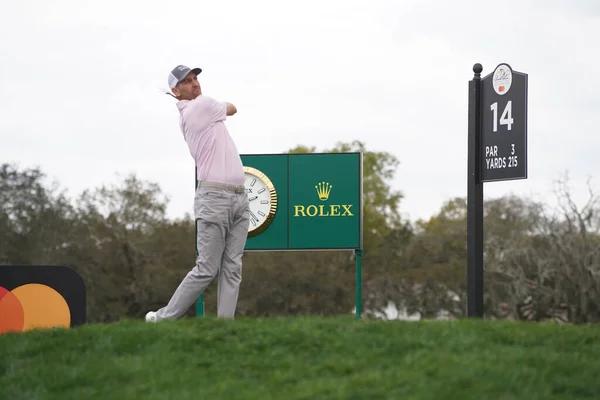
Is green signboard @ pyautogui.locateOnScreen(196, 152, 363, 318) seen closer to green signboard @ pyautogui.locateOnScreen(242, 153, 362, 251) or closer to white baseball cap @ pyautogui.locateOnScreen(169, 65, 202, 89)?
green signboard @ pyautogui.locateOnScreen(242, 153, 362, 251)

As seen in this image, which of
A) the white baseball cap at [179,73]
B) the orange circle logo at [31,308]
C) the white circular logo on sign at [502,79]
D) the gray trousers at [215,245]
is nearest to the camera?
the gray trousers at [215,245]

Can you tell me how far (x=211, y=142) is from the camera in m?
7.72

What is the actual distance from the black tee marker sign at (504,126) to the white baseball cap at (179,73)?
10.9 ft

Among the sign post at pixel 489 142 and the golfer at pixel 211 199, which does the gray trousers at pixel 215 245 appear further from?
the sign post at pixel 489 142

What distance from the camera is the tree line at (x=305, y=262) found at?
154 ft

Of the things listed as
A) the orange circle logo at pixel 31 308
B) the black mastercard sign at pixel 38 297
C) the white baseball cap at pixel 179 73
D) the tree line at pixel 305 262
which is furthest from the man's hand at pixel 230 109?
the tree line at pixel 305 262

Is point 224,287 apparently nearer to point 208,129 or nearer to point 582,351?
point 208,129

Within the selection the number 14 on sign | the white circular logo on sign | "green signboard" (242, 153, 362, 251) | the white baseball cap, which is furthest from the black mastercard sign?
the white circular logo on sign

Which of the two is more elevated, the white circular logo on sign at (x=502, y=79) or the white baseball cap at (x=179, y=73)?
the white circular logo on sign at (x=502, y=79)

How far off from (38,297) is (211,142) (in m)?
2.45

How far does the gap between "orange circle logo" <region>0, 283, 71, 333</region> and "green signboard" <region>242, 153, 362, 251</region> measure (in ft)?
12.2

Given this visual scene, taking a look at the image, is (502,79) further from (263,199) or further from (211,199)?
(263,199)

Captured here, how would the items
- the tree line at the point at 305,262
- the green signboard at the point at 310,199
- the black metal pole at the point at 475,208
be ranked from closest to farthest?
the black metal pole at the point at 475,208, the green signboard at the point at 310,199, the tree line at the point at 305,262

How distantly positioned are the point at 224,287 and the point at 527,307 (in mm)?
42947
